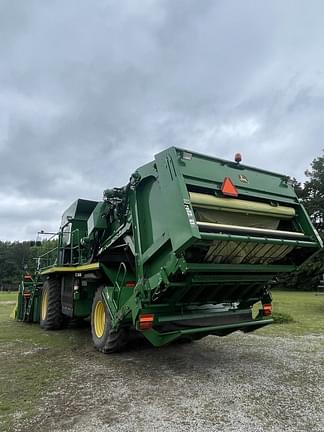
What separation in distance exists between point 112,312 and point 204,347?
2.05 m

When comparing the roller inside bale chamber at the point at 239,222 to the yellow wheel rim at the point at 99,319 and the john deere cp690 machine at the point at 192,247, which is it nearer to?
the john deere cp690 machine at the point at 192,247

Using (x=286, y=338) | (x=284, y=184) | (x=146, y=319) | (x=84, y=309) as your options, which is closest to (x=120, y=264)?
(x=146, y=319)

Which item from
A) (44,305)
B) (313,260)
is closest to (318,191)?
(313,260)

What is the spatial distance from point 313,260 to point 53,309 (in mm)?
13627

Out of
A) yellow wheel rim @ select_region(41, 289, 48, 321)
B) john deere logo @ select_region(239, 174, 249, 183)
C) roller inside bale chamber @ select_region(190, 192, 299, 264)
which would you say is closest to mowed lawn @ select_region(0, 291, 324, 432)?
yellow wheel rim @ select_region(41, 289, 48, 321)

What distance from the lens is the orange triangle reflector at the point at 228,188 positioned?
4.70 m

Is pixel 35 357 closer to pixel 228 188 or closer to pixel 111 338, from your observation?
pixel 111 338

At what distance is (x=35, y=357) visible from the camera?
229 inches

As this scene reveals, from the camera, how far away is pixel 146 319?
14.8ft

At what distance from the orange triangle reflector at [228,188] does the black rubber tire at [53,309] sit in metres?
5.51

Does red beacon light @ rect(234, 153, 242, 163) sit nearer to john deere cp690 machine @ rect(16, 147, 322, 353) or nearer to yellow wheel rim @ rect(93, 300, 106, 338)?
john deere cp690 machine @ rect(16, 147, 322, 353)

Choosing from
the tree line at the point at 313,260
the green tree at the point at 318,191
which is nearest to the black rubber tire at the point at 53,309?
the tree line at the point at 313,260

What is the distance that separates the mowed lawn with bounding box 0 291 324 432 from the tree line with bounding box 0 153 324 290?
4.43 ft

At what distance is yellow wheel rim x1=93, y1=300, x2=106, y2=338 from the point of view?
238 inches
